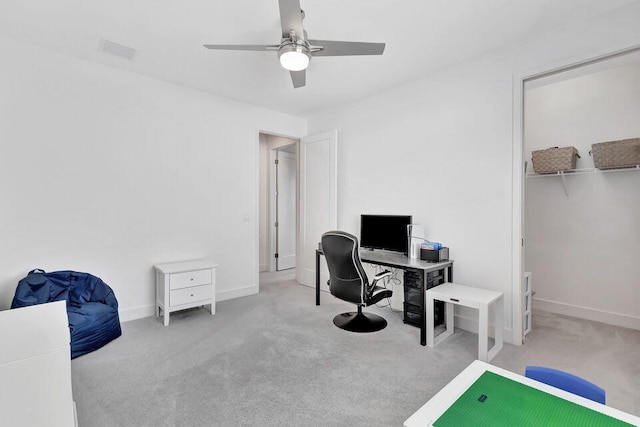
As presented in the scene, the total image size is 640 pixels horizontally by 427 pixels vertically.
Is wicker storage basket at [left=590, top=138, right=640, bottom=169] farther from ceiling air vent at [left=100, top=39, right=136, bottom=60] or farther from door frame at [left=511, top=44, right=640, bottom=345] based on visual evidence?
ceiling air vent at [left=100, top=39, right=136, bottom=60]

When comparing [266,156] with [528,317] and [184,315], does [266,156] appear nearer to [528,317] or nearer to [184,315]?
[184,315]

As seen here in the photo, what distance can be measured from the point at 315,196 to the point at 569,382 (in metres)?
3.86

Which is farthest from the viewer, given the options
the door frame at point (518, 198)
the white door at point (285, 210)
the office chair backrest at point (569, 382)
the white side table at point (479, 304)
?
the white door at point (285, 210)

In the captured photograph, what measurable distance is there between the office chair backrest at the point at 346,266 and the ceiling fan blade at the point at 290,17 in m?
1.76

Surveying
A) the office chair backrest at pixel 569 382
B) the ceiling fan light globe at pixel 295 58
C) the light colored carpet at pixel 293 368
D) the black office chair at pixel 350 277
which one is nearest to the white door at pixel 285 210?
the light colored carpet at pixel 293 368

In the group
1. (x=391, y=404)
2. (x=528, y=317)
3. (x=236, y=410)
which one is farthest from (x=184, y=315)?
(x=528, y=317)

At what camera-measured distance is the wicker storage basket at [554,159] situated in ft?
11.0

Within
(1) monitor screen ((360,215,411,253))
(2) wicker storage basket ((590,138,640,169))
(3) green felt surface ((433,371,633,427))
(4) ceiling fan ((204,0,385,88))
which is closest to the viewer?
(3) green felt surface ((433,371,633,427))

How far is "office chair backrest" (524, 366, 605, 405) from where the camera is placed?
1.11 meters

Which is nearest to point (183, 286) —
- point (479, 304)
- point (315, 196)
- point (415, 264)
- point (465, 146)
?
point (315, 196)

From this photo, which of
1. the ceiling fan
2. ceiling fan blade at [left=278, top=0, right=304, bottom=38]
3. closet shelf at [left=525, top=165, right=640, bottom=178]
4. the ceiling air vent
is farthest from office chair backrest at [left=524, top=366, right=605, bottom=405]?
the ceiling air vent

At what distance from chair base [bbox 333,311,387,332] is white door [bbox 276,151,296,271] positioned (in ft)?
9.57

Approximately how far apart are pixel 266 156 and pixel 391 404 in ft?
16.4

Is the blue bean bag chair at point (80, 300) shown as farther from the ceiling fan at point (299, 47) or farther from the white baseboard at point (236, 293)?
the ceiling fan at point (299, 47)
